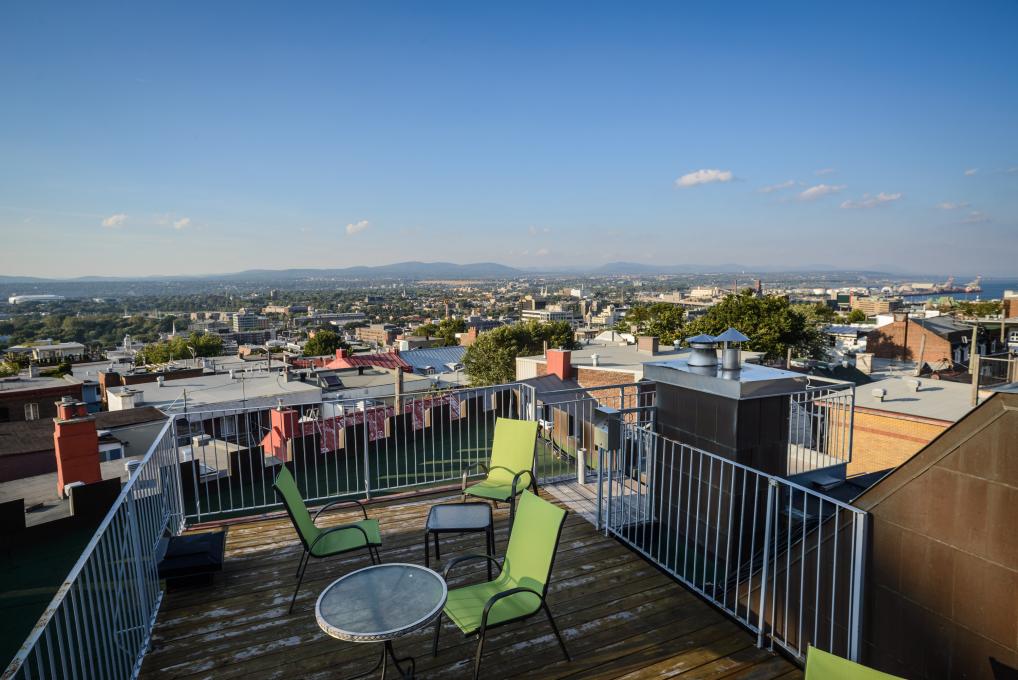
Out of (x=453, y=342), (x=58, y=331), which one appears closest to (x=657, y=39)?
(x=453, y=342)

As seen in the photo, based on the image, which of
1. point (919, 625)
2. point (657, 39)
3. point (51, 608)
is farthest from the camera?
point (657, 39)

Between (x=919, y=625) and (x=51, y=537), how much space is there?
28.5ft

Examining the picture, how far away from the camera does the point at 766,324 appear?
3005 centimetres

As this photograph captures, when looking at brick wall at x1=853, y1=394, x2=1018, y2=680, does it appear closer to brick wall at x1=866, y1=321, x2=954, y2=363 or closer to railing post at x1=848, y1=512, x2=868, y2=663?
railing post at x1=848, y1=512, x2=868, y2=663

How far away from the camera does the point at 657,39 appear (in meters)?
22.8

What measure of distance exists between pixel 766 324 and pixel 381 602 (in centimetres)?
3129

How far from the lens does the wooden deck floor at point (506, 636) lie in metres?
3.11

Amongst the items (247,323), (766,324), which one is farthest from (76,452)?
(247,323)

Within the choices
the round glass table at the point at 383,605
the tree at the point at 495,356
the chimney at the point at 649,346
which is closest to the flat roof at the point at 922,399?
the chimney at the point at 649,346

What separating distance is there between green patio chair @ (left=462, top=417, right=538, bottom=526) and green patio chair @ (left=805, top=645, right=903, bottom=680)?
3.22 metres

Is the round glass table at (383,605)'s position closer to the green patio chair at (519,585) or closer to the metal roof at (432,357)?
the green patio chair at (519,585)

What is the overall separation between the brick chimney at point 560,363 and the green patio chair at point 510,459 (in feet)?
50.9

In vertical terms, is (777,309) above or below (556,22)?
below

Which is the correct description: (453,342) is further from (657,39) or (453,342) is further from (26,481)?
(26,481)
